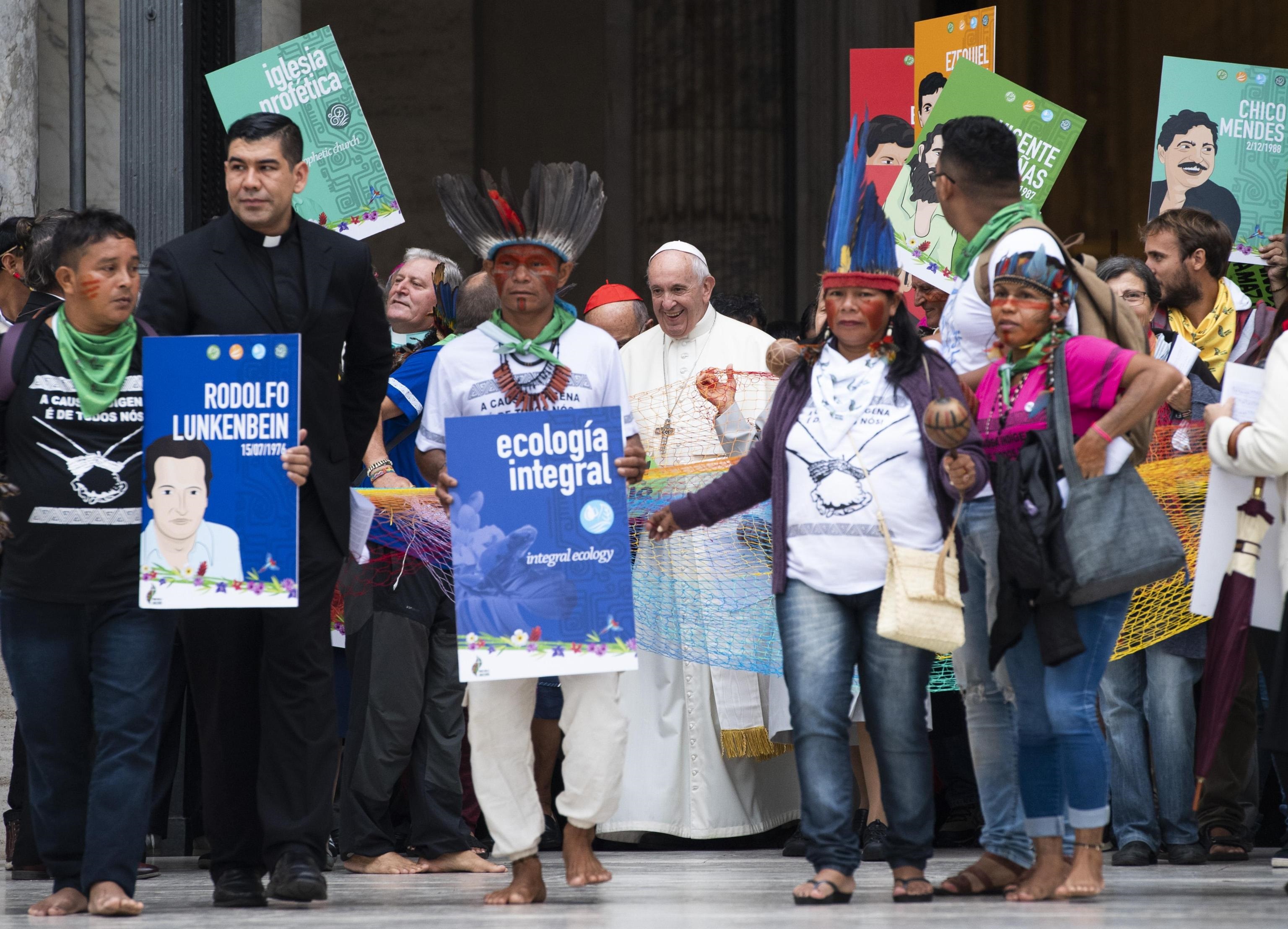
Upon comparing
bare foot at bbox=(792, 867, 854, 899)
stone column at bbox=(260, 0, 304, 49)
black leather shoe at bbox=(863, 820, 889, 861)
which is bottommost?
black leather shoe at bbox=(863, 820, 889, 861)

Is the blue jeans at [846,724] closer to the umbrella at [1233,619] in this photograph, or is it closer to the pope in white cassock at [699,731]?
the umbrella at [1233,619]

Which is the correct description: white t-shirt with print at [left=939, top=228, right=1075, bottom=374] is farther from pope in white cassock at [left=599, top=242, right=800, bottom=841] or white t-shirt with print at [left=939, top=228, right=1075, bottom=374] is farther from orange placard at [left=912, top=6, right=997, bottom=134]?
orange placard at [left=912, top=6, right=997, bottom=134]

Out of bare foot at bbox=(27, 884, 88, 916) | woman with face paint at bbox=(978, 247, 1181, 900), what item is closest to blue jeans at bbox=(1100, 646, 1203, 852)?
woman with face paint at bbox=(978, 247, 1181, 900)

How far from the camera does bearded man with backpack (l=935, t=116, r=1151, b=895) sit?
5.30 meters

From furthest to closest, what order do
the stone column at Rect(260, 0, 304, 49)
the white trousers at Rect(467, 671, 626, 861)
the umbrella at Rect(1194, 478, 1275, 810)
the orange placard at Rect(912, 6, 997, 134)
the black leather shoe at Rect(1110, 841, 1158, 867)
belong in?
the stone column at Rect(260, 0, 304, 49)
the orange placard at Rect(912, 6, 997, 134)
the black leather shoe at Rect(1110, 841, 1158, 867)
the umbrella at Rect(1194, 478, 1275, 810)
the white trousers at Rect(467, 671, 626, 861)

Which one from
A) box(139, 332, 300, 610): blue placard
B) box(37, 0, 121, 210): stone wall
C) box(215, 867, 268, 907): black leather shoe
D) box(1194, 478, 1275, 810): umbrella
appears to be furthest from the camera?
box(37, 0, 121, 210): stone wall

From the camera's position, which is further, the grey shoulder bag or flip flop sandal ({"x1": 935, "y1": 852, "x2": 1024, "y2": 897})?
flip flop sandal ({"x1": 935, "y1": 852, "x2": 1024, "y2": 897})

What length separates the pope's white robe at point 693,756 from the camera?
7363 millimetres

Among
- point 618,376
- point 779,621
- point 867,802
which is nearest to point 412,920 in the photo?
point 779,621

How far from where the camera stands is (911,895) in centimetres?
509

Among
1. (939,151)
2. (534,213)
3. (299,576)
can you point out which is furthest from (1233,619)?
(299,576)

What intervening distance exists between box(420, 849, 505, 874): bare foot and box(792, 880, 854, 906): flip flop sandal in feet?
6.67

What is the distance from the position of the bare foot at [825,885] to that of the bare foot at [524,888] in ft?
2.49

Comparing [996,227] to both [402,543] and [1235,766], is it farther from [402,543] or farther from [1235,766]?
[1235,766]
